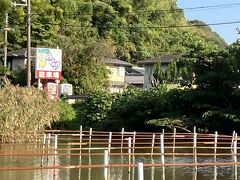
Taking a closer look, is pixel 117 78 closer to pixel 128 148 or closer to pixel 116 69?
pixel 116 69

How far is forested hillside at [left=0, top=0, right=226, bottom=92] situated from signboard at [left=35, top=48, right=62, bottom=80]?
13.1ft

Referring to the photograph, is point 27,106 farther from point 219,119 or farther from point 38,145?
point 219,119

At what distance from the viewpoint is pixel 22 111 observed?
2614 cm

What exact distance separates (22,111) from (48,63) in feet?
51.9

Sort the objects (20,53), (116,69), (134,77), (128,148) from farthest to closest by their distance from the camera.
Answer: (134,77), (116,69), (20,53), (128,148)

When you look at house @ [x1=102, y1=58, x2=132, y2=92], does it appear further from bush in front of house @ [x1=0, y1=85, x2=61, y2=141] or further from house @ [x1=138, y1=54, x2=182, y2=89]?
bush in front of house @ [x1=0, y1=85, x2=61, y2=141]

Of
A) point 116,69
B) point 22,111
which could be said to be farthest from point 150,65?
point 22,111

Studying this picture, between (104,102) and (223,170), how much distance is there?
19.9m

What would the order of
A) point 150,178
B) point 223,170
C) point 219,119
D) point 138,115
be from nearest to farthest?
1. point 150,178
2. point 223,170
3. point 219,119
4. point 138,115

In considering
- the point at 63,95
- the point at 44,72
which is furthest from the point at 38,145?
the point at 63,95

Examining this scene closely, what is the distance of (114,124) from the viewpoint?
34875 mm

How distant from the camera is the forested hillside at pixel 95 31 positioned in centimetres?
5303

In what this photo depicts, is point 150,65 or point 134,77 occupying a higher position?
point 150,65

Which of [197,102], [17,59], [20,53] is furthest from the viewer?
[17,59]
